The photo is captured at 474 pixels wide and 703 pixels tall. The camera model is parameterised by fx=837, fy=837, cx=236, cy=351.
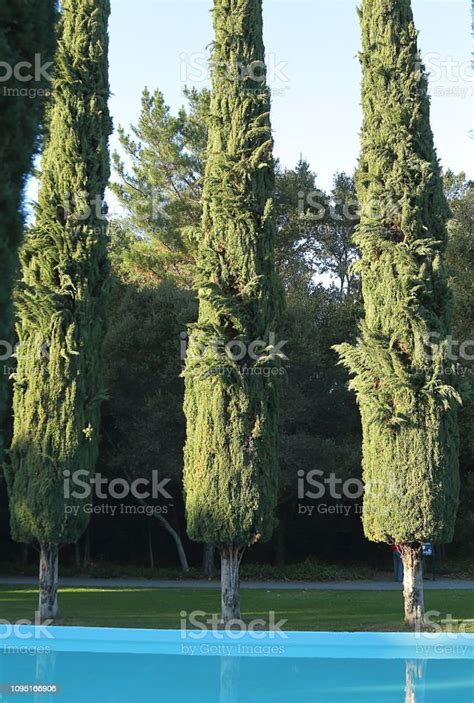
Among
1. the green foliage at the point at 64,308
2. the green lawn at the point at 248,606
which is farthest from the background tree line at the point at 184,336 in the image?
the green lawn at the point at 248,606

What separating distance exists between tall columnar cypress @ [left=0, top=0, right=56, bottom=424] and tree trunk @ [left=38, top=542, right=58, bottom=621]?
9.01 metres

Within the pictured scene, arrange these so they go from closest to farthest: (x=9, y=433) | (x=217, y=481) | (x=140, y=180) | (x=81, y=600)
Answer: (x=217, y=481)
(x=81, y=600)
(x=9, y=433)
(x=140, y=180)

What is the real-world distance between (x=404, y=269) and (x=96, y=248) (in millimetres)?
5370

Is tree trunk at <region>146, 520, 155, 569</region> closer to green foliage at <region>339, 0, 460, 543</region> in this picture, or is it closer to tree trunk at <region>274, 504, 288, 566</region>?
tree trunk at <region>274, 504, 288, 566</region>

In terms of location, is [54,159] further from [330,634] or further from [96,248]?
[330,634]

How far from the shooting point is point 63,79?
15.0 metres

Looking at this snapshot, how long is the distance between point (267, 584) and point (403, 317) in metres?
10.1

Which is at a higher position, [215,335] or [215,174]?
[215,174]

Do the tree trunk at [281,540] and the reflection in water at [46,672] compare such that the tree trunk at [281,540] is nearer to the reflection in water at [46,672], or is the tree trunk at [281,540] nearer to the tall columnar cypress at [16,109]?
the reflection in water at [46,672]

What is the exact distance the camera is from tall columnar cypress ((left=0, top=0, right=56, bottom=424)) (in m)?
5.84

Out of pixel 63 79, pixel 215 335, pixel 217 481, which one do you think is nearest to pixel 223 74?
pixel 63 79

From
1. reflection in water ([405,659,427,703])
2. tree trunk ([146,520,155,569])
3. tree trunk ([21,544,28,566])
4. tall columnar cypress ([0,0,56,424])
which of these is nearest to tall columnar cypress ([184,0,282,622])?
reflection in water ([405,659,427,703])

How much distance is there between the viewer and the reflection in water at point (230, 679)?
9.36m

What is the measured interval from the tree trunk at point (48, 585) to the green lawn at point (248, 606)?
10.1 inches
